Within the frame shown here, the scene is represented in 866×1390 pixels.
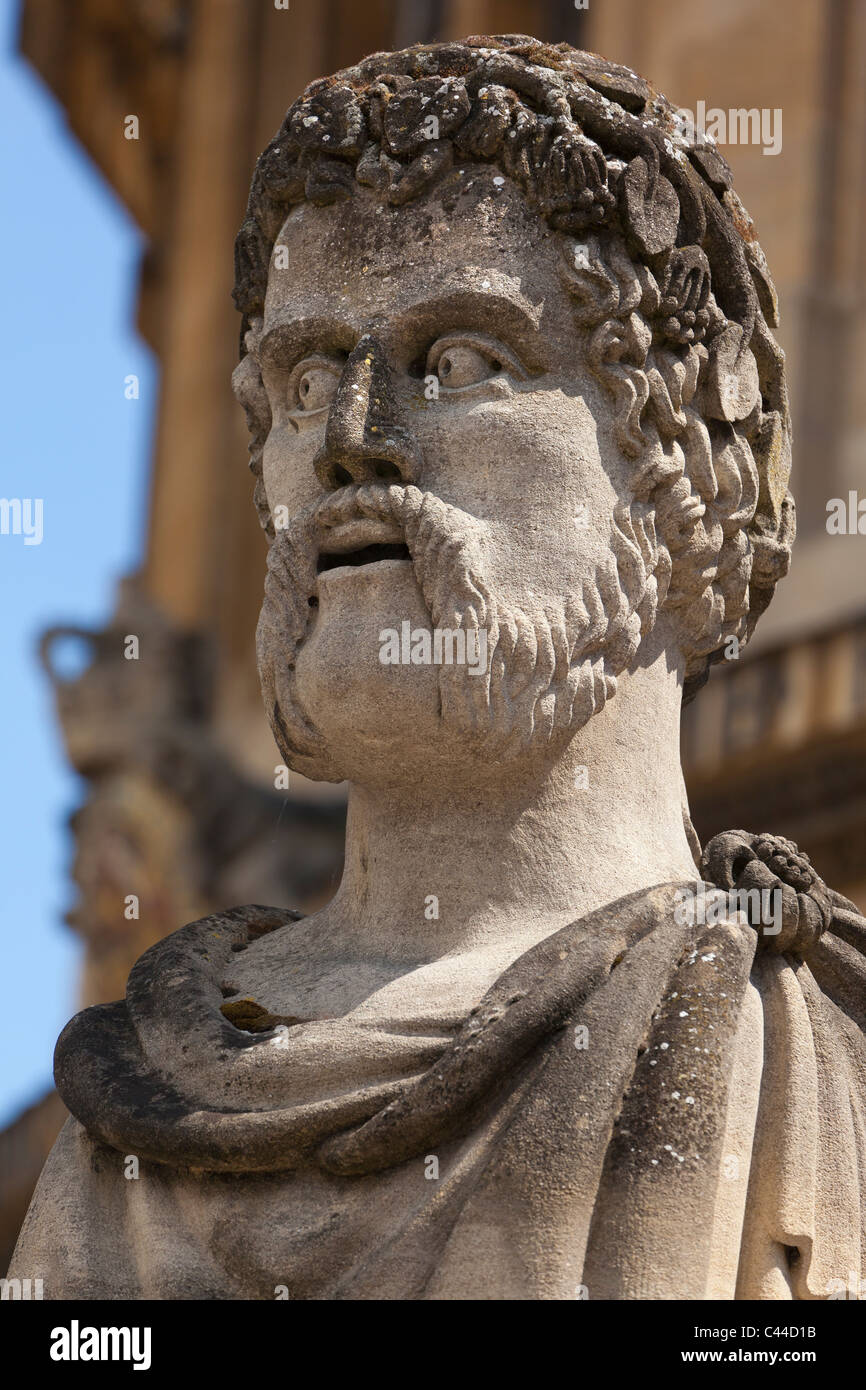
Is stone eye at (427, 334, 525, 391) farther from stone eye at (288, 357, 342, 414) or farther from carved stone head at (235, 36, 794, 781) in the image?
stone eye at (288, 357, 342, 414)

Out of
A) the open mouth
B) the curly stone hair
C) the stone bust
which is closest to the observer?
the stone bust

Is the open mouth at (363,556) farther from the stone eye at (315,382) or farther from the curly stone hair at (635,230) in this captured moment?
the curly stone hair at (635,230)

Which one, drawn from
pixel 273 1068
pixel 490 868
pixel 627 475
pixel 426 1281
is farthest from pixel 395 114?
pixel 426 1281

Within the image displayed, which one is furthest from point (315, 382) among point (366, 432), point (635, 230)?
point (635, 230)

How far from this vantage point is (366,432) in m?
5.22

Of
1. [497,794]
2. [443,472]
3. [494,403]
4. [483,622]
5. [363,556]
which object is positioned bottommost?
[497,794]

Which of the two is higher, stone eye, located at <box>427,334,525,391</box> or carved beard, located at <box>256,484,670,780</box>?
stone eye, located at <box>427,334,525,391</box>

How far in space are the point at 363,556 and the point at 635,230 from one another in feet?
2.73

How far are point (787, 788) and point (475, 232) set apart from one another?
34.5 ft

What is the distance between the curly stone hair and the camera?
539cm

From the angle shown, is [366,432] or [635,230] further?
[635,230]

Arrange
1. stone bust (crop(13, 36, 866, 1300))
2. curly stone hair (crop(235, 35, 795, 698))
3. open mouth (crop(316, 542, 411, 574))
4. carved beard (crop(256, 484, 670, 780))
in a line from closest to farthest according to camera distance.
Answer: stone bust (crop(13, 36, 866, 1300)) → carved beard (crop(256, 484, 670, 780)) → open mouth (crop(316, 542, 411, 574)) → curly stone hair (crop(235, 35, 795, 698))

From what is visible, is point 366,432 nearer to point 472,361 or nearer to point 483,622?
point 472,361

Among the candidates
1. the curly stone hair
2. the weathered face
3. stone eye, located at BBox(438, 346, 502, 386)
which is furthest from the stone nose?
the curly stone hair
